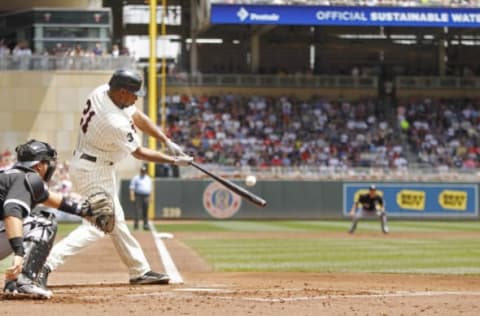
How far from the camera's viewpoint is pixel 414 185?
35781 mm

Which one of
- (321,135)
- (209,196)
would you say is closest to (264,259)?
(209,196)

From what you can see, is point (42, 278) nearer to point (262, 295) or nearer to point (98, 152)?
point (98, 152)

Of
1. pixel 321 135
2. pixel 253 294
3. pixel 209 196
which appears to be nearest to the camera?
pixel 253 294

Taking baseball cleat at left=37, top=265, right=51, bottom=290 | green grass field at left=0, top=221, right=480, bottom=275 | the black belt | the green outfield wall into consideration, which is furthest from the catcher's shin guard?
the green outfield wall

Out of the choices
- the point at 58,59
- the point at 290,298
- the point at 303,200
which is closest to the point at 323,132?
the point at 303,200

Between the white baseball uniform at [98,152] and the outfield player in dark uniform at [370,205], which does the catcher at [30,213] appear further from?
the outfield player in dark uniform at [370,205]

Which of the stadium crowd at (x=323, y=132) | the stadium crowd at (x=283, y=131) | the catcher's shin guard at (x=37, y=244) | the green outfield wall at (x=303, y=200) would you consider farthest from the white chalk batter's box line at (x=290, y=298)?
the stadium crowd at (x=283, y=131)

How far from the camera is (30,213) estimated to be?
313 inches

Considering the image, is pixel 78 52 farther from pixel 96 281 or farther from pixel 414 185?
pixel 96 281

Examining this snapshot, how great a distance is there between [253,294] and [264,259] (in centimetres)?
695

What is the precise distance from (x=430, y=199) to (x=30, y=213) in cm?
2927

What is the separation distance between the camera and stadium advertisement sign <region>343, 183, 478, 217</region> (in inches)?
1403

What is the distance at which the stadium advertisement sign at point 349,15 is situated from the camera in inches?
1548

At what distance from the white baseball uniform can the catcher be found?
80cm
